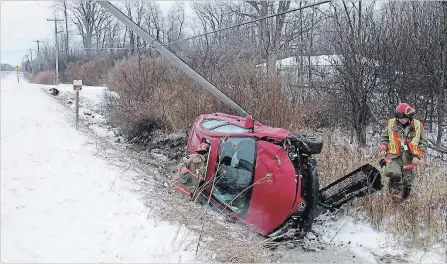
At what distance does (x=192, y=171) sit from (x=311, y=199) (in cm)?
193

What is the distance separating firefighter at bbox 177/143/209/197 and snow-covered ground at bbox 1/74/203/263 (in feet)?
2.59

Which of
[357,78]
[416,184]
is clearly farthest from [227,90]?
[416,184]

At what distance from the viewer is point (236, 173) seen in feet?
20.7

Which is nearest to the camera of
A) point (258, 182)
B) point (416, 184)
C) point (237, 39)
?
point (258, 182)

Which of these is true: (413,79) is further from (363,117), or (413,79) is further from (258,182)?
(258,182)

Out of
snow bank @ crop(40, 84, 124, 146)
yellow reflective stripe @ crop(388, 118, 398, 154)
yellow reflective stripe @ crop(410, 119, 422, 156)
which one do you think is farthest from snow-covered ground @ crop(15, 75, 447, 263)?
snow bank @ crop(40, 84, 124, 146)

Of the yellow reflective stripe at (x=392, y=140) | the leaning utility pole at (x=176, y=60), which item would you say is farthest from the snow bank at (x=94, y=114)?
the yellow reflective stripe at (x=392, y=140)

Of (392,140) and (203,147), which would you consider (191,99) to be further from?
(392,140)

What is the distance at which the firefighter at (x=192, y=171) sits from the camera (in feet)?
21.5

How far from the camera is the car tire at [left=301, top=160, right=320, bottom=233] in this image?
234 inches

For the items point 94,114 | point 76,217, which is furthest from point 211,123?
point 94,114

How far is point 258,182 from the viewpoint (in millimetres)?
5895

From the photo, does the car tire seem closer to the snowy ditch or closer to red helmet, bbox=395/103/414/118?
the snowy ditch

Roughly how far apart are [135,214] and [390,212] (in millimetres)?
4196
